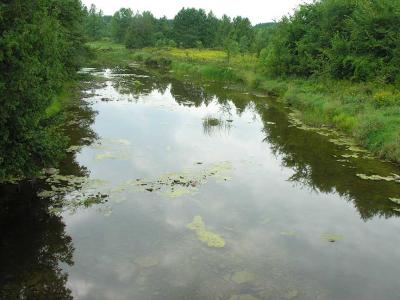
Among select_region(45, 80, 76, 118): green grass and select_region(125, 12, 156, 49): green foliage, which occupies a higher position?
select_region(125, 12, 156, 49): green foliage

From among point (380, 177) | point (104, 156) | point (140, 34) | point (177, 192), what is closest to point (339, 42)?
point (380, 177)

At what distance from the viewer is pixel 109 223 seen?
36.8ft

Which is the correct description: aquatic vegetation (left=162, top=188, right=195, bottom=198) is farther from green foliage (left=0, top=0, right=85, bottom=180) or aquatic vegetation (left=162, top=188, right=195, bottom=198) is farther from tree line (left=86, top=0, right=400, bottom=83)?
tree line (left=86, top=0, right=400, bottom=83)

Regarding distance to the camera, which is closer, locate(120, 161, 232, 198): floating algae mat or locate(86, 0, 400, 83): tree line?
locate(120, 161, 232, 198): floating algae mat

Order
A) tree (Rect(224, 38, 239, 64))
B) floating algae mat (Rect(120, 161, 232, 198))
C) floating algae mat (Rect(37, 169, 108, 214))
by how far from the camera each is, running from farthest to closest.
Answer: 1. tree (Rect(224, 38, 239, 64))
2. floating algae mat (Rect(120, 161, 232, 198))
3. floating algae mat (Rect(37, 169, 108, 214))

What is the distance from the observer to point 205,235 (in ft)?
35.4

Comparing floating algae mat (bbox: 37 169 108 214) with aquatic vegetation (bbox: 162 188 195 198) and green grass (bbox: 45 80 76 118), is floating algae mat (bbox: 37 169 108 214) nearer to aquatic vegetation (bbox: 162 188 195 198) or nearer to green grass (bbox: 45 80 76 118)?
aquatic vegetation (bbox: 162 188 195 198)

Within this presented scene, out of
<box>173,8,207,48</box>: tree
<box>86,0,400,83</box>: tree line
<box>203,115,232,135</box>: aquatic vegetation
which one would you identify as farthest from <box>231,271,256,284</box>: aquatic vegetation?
<box>173,8,207,48</box>: tree

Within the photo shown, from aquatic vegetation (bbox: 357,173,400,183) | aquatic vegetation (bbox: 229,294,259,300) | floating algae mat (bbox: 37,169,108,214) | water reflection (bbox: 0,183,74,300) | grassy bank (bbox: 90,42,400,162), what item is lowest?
water reflection (bbox: 0,183,74,300)

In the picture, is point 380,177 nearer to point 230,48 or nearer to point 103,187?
point 103,187

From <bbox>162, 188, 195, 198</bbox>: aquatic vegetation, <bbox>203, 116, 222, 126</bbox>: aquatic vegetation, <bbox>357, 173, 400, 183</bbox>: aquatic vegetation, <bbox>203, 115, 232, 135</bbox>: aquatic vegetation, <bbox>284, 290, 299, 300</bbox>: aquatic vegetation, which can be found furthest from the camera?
<bbox>203, 116, 222, 126</bbox>: aquatic vegetation

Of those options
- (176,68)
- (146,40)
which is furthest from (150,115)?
(146,40)

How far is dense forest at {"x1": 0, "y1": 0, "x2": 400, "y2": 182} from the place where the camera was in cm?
1013

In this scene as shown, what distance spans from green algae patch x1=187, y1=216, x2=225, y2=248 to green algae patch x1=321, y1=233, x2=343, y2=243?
2985 millimetres
